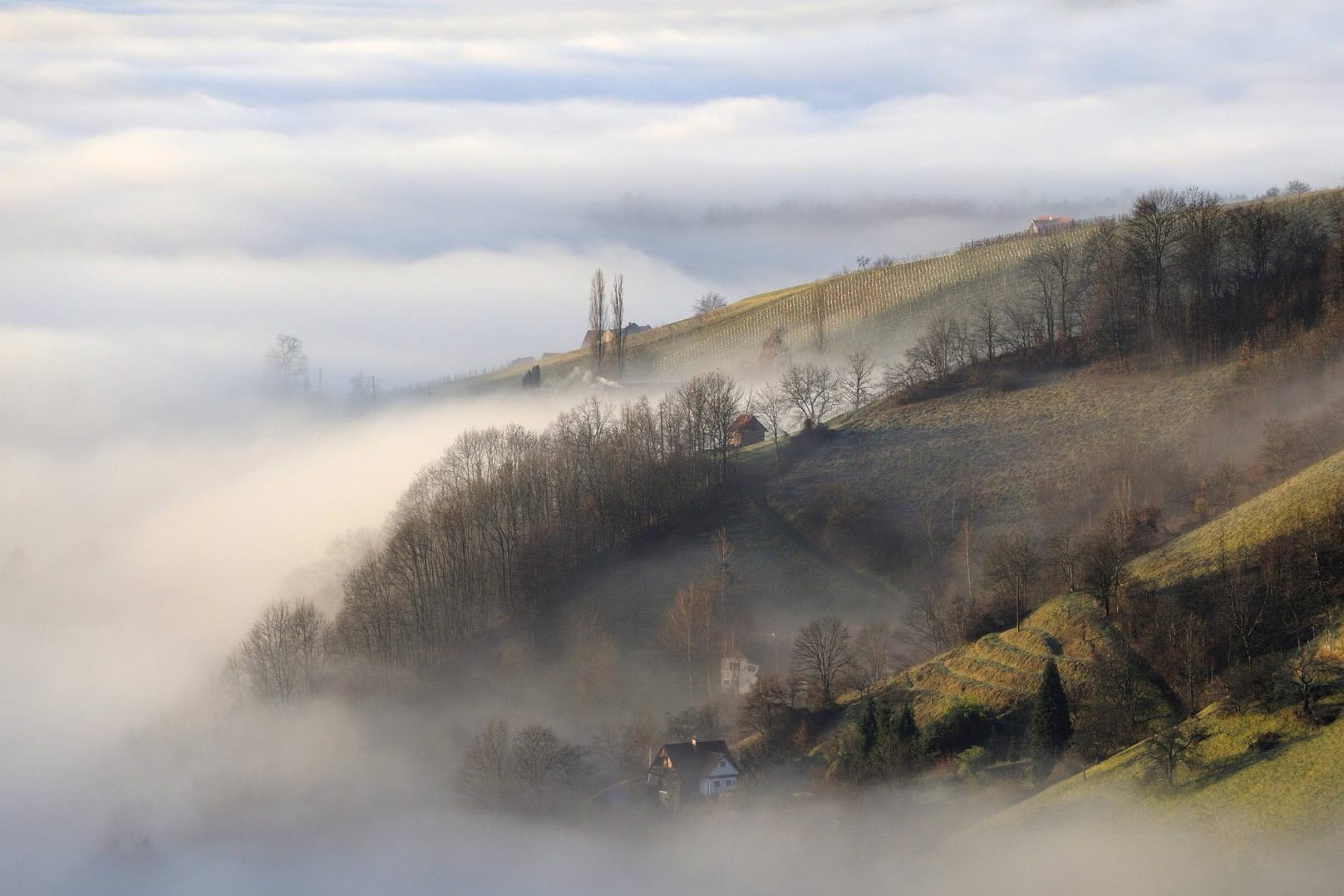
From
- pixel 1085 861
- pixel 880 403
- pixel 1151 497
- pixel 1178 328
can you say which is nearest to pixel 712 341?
pixel 880 403

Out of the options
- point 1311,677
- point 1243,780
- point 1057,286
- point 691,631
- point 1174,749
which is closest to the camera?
point 1243,780

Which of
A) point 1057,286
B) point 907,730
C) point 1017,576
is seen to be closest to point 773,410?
point 1057,286

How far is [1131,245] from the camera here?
131 meters

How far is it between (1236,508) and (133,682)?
90868 mm

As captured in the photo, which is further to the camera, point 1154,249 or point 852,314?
point 852,314

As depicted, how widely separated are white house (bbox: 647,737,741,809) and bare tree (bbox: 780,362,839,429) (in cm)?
4412

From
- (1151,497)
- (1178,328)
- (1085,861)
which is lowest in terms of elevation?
(1085,861)

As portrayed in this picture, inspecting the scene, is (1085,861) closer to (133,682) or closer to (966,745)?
(966,745)

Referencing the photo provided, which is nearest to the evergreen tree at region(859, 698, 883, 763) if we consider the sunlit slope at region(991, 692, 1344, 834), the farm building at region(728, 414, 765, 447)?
the sunlit slope at region(991, 692, 1344, 834)

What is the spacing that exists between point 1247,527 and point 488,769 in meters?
48.5

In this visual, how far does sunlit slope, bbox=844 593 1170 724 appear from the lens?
81.5 m

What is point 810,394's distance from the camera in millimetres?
134125

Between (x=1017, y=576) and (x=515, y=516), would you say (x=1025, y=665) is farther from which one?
(x=515, y=516)

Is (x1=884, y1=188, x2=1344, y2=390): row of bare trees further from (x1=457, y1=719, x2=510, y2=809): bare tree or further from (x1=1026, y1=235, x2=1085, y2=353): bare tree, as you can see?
(x1=457, y1=719, x2=510, y2=809): bare tree
